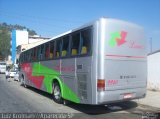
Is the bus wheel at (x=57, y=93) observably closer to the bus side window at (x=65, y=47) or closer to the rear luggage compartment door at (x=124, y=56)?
the bus side window at (x=65, y=47)

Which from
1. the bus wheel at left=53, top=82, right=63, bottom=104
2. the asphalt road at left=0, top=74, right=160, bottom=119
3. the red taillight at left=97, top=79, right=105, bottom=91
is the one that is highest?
the red taillight at left=97, top=79, right=105, bottom=91

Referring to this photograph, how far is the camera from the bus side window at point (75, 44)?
1074 centimetres

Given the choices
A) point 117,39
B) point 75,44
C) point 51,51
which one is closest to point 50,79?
point 51,51

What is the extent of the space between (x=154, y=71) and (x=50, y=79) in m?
7.21

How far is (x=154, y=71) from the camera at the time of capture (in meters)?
17.5

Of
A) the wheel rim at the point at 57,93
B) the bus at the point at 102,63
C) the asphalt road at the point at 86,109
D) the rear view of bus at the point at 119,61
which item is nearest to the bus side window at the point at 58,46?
the bus at the point at 102,63

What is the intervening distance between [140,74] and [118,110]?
164cm

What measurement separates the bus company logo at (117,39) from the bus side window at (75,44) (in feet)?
4.93

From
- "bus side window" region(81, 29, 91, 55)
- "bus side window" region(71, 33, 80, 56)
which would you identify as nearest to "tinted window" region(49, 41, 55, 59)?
"bus side window" region(71, 33, 80, 56)

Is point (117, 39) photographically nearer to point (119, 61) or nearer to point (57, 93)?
point (119, 61)

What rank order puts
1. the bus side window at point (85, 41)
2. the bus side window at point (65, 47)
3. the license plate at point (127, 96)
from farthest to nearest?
the bus side window at point (65, 47), the license plate at point (127, 96), the bus side window at point (85, 41)

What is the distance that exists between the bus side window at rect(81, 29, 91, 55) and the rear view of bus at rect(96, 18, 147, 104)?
0.49m

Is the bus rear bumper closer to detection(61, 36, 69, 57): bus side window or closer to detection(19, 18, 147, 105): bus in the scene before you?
detection(19, 18, 147, 105): bus

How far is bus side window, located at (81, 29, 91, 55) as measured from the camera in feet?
32.6
